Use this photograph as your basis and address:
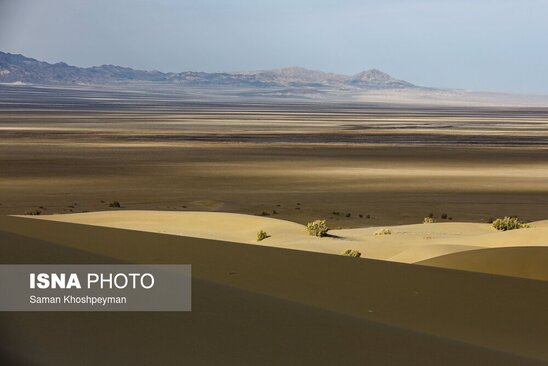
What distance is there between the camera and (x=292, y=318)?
9578 millimetres

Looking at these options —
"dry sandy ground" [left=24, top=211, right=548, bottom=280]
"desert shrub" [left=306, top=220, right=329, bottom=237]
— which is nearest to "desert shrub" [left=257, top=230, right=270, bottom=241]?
"dry sandy ground" [left=24, top=211, right=548, bottom=280]

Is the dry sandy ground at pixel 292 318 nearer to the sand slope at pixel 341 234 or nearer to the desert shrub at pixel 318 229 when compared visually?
the sand slope at pixel 341 234

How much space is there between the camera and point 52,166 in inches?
2055

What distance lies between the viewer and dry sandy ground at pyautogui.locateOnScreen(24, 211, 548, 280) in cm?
1562

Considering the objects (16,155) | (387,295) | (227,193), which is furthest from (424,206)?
(16,155)

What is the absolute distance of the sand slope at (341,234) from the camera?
19094 millimetres

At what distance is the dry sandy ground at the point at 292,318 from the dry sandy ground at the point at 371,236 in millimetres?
2749

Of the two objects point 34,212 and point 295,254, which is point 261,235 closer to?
point 295,254

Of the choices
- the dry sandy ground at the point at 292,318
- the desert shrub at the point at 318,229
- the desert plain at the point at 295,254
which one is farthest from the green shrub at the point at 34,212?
the dry sandy ground at the point at 292,318

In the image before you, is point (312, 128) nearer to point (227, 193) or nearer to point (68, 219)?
point (227, 193)

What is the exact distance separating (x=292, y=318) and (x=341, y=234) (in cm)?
1419

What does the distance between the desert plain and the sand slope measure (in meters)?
0.07

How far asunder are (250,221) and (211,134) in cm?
5850

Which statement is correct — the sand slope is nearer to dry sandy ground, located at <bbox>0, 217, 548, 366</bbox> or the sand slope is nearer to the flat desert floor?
dry sandy ground, located at <bbox>0, 217, 548, 366</bbox>
